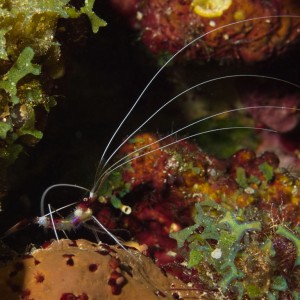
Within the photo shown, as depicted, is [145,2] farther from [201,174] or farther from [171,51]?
[201,174]

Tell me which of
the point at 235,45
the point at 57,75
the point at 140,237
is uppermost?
the point at 57,75

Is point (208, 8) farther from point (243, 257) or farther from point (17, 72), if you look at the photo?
point (243, 257)

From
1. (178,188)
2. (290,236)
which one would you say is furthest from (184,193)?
(290,236)

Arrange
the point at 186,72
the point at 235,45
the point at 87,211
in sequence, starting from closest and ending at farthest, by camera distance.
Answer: the point at 87,211 → the point at 235,45 → the point at 186,72

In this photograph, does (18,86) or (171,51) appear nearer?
(18,86)

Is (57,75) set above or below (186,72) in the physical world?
above

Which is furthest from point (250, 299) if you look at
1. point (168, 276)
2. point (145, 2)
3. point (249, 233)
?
point (145, 2)

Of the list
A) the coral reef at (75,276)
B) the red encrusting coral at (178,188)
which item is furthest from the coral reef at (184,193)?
the coral reef at (75,276)

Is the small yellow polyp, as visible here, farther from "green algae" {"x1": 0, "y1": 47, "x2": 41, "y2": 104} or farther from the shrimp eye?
"green algae" {"x1": 0, "y1": 47, "x2": 41, "y2": 104}
